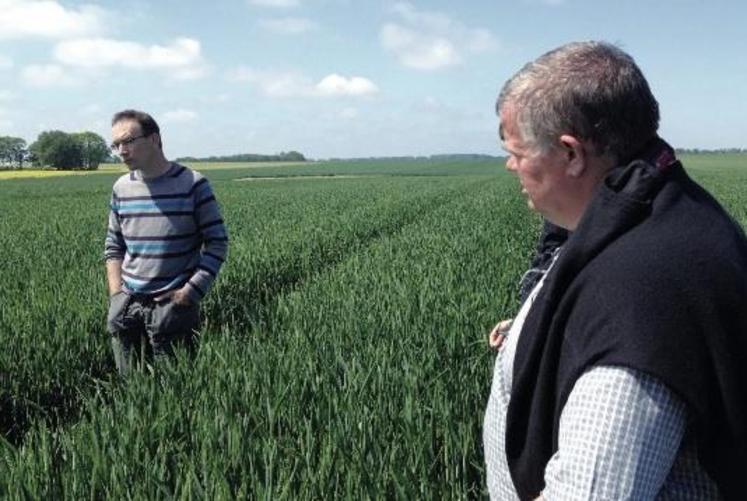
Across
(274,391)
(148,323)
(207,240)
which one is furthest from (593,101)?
(148,323)

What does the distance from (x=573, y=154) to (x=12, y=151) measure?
115407 mm

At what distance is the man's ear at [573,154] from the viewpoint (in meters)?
1.17

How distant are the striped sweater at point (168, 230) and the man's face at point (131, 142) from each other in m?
0.17

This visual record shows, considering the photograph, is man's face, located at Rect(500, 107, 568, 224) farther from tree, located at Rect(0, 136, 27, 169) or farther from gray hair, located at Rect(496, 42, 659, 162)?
tree, located at Rect(0, 136, 27, 169)

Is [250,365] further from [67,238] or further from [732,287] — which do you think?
[67,238]

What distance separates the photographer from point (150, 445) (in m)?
2.52

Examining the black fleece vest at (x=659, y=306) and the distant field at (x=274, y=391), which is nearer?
the black fleece vest at (x=659, y=306)

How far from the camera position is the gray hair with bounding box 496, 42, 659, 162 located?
1.15 meters

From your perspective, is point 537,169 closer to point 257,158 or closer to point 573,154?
point 573,154

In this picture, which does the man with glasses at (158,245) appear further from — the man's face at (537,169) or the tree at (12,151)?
the tree at (12,151)

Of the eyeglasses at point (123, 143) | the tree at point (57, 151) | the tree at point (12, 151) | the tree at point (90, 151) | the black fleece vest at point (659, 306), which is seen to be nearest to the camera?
the black fleece vest at point (659, 306)

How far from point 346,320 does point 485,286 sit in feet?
4.92

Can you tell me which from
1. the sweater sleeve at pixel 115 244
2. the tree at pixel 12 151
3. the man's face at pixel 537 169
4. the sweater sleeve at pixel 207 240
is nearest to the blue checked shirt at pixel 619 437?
the man's face at pixel 537 169

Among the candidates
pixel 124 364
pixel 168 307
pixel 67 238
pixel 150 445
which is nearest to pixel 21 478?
pixel 150 445
